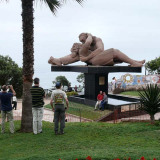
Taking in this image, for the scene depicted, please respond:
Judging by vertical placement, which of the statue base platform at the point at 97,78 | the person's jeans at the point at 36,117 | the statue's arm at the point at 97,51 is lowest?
the person's jeans at the point at 36,117

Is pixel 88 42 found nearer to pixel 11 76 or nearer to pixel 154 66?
pixel 11 76

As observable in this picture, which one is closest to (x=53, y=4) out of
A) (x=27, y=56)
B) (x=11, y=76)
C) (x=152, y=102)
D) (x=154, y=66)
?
(x=27, y=56)

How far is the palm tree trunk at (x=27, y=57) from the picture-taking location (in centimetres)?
885

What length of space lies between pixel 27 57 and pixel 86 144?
11.5 ft

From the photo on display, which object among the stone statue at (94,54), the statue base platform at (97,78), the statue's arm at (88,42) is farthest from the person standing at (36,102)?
the statue's arm at (88,42)

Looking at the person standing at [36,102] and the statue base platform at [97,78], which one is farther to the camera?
the statue base platform at [97,78]

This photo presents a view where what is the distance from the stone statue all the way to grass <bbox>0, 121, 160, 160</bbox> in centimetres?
995

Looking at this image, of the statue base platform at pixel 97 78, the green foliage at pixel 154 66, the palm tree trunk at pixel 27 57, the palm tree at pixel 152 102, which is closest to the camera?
the palm tree trunk at pixel 27 57

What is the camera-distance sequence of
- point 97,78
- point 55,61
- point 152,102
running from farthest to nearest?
point 55,61
point 97,78
point 152,102

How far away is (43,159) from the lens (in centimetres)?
572

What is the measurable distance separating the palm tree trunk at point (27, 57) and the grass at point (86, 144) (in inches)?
22.0

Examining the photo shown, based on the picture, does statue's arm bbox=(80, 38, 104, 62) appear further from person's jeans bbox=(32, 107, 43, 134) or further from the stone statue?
person's jeans bbox=(32, 107, 43, 134)

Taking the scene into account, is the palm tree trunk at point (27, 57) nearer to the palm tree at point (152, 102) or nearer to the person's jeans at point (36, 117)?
the person's jeans at point (36, 117)

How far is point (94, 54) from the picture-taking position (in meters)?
19.1
